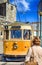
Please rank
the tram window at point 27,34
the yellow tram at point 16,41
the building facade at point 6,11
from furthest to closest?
the building facade at point 6,11 → the tram window at point 27,34 → the yellow tram at point 16,41

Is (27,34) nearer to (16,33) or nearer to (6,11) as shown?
(16,33)

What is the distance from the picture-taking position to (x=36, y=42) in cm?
350

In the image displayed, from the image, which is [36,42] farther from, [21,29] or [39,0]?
[39,0]

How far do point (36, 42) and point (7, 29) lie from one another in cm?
667

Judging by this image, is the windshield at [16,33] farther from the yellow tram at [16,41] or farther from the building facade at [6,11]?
the building facade at [6,11]

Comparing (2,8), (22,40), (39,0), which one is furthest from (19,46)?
(2,8)

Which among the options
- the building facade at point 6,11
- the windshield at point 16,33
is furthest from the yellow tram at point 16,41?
the building facade at point 6,11

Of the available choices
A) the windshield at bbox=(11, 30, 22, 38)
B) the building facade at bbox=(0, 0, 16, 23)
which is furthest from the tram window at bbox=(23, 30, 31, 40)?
the building facade at bbox=(0, 0, 16, 23)

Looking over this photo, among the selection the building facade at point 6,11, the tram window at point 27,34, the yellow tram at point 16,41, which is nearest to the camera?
the yellow tram at point 16,41

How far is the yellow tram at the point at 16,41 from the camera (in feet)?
31.0

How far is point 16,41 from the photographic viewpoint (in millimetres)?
9625

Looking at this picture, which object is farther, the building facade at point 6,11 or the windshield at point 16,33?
the building facade at point 6,11

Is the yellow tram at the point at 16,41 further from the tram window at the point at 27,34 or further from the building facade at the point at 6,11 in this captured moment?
the building facade at the point at 6,11

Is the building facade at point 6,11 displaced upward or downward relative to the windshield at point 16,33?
upward
